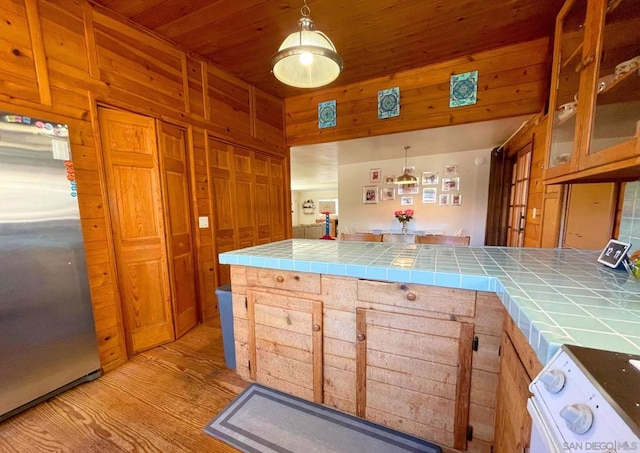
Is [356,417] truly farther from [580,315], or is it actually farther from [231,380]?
[580,315]

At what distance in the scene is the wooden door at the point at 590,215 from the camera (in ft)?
4.98

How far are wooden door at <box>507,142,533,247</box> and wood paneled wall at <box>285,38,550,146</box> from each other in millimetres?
768

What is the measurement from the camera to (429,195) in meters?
5.12

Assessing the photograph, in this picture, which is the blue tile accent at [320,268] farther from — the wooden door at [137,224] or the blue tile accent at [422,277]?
the wooden door at [137,224]

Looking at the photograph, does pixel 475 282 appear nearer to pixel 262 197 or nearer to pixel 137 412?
pixel 137 412

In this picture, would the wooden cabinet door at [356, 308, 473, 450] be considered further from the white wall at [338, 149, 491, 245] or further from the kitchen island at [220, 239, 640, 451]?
the white wall at [338, 149, 491, 245]

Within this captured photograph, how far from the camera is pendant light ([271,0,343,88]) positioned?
1.12m

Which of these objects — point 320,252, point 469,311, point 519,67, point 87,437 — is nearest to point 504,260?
point 469,311

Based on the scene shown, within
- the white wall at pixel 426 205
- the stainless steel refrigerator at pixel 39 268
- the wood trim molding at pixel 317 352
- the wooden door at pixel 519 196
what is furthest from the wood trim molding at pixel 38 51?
the white wall at pixel 426 205

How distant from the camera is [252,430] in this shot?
1330 millimetres

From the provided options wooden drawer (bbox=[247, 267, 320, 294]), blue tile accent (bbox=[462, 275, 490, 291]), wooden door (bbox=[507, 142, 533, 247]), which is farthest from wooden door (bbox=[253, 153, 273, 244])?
wooden door (bbox=[507, 142, 533, 247])

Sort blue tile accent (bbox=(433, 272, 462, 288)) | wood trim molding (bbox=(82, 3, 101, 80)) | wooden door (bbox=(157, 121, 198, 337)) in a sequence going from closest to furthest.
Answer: blue tile accent (bbox=(433, 272, 462, 288)) < wood trim molding (bbox=(82, 3, 101, 80)) < wooden door (bbox=(157, 121, 198, 337))

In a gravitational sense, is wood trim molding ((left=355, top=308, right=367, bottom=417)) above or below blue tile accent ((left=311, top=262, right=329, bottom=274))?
below

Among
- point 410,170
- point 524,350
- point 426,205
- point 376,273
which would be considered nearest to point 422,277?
point 376,273
